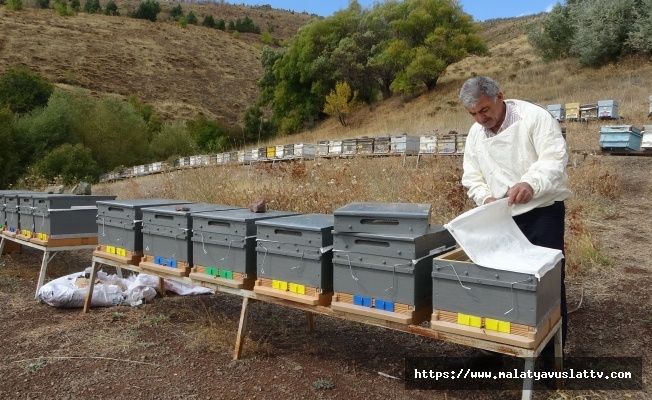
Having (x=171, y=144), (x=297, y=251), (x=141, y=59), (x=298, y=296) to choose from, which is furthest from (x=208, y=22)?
(x=298, y=296)

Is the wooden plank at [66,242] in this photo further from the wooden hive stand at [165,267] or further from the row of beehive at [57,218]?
the wooden hive stand at [165,267]

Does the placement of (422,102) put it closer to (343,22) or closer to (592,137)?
(343,22)

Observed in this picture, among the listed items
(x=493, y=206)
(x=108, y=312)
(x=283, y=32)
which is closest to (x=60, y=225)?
(x=108, y=312)

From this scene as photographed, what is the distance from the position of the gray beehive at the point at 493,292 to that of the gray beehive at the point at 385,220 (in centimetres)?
24

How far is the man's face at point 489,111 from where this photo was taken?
280 cm

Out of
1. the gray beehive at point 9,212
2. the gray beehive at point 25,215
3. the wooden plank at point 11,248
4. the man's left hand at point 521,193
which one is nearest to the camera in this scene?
the man's left hand at point 521,193

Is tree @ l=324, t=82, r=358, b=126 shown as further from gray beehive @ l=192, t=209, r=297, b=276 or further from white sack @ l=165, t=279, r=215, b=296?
gray beehive @ l=192, t=209, r=297, b=276

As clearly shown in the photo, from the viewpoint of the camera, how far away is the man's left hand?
2621mm


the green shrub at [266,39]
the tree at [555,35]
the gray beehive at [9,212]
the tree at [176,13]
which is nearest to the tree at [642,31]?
the tree at [555,35]

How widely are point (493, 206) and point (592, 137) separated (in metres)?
12.1

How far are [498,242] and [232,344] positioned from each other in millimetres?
2329

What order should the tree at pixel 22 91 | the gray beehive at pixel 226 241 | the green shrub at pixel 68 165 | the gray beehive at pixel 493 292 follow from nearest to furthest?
the gray beehive at pixel 493 292
the gray beehive at pixel 226 241
the green shrub at pixel 68 165
the tree at pixel 22 91

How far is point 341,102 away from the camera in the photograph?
3130 cm

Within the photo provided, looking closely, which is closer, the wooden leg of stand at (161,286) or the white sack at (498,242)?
the white sack at (498,242)
